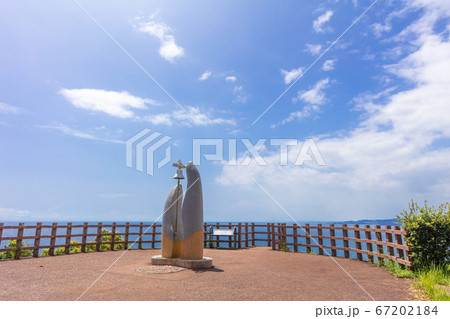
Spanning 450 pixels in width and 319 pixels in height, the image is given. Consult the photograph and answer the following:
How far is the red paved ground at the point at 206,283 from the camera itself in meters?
4.94

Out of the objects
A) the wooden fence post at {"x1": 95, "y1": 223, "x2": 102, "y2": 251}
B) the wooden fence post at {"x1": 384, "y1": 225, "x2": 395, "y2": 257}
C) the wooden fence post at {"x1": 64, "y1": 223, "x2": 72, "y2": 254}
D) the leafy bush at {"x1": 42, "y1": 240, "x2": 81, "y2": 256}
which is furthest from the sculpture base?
the leafy bush at {"x1": 42, "y1": 240, "x2": 81, "y2": 256}

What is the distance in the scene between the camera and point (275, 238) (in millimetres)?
14008

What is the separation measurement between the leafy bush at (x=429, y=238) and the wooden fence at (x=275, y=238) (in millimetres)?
289

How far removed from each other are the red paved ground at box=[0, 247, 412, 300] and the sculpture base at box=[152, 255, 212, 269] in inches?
10.8

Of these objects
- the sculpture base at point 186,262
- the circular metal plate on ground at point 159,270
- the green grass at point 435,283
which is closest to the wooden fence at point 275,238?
the green grass at point 435,283

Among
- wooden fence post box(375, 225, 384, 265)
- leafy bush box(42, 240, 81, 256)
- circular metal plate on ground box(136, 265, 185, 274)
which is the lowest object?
leafy bush box(42, 240, 81, 256)

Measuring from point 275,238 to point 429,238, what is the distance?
7805 millimetres

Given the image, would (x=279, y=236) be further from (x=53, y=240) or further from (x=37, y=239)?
(x=37, y=239)

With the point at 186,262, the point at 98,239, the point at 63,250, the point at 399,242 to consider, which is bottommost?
the point at 63,250

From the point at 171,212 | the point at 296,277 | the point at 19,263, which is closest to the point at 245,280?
the point at 296,277

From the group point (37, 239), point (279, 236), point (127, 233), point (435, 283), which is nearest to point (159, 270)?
point (435, 283)

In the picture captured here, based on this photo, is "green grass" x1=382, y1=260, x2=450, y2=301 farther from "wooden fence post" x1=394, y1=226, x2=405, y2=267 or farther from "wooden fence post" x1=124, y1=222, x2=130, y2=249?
"wooden fence post" x1=124, y1=222, x2=130, y2=249

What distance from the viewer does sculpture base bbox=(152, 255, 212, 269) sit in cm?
743
